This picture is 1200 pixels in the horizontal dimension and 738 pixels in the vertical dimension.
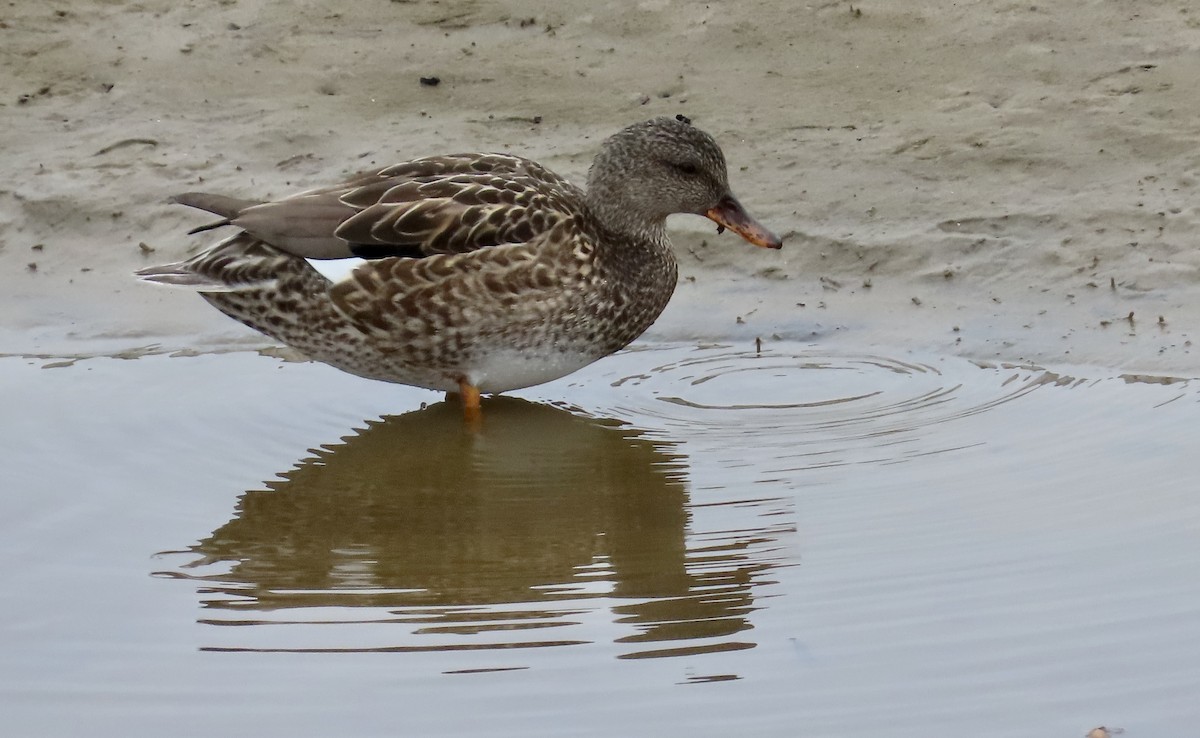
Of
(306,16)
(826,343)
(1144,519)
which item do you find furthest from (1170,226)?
(306,16)

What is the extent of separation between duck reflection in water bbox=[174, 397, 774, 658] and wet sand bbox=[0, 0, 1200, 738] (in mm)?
18

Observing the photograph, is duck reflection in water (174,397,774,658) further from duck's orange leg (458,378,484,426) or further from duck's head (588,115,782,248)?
duck's head (588,115,782,248)

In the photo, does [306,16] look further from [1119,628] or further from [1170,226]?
[1119,628]

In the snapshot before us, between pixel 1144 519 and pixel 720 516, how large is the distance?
1.25m

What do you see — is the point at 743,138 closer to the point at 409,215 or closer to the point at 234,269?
the point at 409,215

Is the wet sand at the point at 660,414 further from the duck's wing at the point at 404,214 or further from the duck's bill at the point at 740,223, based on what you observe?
the duck's wing at the point at 404,214

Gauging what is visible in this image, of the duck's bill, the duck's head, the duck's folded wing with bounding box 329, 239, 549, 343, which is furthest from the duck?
the duck's bill

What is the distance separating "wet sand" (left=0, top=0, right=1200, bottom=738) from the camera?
411 cm

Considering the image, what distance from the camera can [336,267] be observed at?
6.29m

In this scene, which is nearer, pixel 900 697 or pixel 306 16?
pixel 900 697

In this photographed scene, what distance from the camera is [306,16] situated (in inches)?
382

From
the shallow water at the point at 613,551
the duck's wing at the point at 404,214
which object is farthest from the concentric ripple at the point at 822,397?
the duck's wing at the point at 404,214

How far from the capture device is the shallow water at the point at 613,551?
3.97 m

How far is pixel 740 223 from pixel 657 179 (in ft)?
1.29
